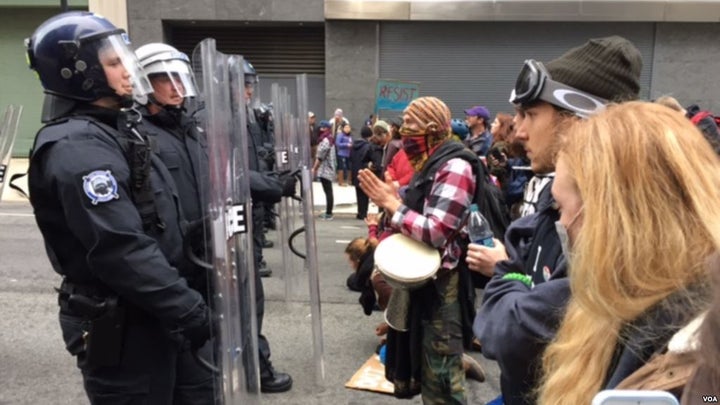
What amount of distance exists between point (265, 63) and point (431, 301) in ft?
55.0

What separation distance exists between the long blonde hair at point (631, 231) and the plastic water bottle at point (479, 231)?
1012mm

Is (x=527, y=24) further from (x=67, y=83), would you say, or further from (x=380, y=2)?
(x=67, y=83)

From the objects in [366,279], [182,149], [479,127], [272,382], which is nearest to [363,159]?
[479,127]

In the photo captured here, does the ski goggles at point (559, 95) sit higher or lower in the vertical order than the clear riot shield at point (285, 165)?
higher

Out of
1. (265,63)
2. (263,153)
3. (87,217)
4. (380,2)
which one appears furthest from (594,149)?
(265,63)

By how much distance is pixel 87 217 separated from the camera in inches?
81.0

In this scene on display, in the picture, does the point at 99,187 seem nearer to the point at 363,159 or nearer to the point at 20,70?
the point at 363,159

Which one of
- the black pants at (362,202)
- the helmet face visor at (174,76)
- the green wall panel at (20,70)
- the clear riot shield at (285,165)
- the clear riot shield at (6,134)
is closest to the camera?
the helmet face visor at (174,76)

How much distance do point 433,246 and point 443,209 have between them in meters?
0.20

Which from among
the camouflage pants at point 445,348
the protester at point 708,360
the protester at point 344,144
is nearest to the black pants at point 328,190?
the protester at point 344,144

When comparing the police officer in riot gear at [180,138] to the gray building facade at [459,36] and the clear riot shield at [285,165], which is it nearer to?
the clear riot shield at [285,165]

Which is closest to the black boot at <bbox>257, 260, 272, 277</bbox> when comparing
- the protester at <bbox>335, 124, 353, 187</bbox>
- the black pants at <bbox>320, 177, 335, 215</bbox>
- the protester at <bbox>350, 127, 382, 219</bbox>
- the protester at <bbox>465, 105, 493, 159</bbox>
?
the protester at <bbox>465, 105, 493, 159</bbox>

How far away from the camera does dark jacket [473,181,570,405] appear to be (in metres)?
1.48

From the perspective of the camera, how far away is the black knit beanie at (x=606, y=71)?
201 centimetres
